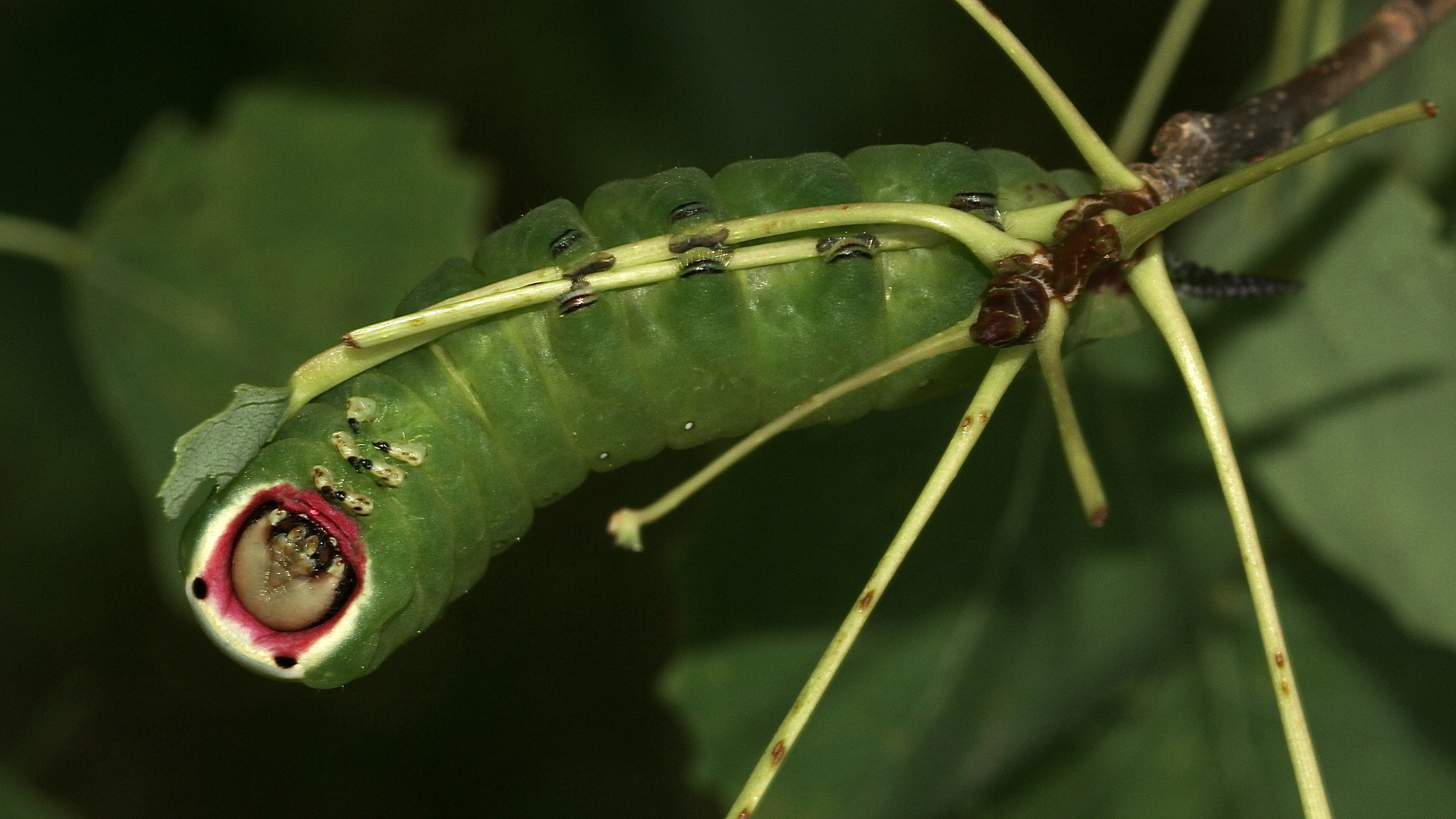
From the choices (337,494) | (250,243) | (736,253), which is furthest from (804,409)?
(250,243)

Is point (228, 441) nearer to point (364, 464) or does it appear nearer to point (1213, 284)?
point (364, 464)

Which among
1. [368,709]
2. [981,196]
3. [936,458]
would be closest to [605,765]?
[368,709]

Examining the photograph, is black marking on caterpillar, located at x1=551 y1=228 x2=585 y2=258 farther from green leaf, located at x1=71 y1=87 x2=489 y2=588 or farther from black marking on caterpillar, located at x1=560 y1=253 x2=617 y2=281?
green leaf, located at x1=71 y1=87 x2=489 y2=588

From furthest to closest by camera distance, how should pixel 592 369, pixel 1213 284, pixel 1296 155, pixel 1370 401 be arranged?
pixel 1370 401 < pixel 1213 284 < pixel 592 369 < pixel 1296 155

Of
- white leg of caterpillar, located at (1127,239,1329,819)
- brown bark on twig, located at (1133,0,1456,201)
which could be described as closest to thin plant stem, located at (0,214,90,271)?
brown bark on twig, located at (1133,0,1456,201)

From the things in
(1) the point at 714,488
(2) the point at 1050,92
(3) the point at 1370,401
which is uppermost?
(3) the point at 1370,401
